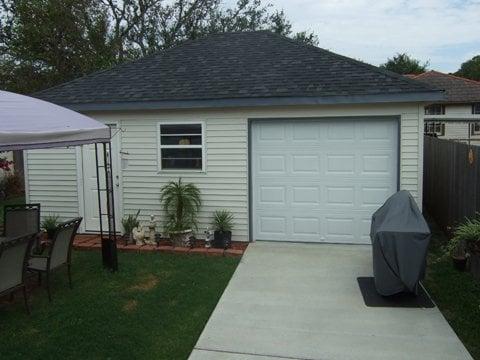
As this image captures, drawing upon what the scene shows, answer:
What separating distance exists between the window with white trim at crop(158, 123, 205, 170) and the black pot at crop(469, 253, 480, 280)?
4507 mm

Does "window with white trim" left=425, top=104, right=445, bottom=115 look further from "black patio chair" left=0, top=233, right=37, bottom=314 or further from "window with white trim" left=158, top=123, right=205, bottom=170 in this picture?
"black patio chair" left=0, top=233, right=37, bottom=314

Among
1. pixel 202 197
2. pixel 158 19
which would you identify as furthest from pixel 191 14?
pixel 202 197

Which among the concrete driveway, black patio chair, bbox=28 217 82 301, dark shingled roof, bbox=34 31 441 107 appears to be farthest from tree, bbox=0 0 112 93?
the concrete driveway

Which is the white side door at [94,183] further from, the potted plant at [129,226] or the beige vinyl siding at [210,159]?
the potted plant at [129,226]

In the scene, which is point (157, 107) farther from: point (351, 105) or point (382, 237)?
point (382, 237)

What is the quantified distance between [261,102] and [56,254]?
394cm

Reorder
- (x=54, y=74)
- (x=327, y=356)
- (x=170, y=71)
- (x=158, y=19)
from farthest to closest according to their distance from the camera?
(x=158, y=19) < (x=54, y=74) < (x=170, y=71) < (x=327, y=356)

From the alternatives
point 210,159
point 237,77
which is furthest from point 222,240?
point 237,77

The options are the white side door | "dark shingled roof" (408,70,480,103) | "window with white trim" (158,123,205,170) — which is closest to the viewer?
"window with white trim" (158,123,205,170)

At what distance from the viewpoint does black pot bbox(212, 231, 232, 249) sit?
25.4 ft

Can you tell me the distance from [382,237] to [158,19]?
23.3 m

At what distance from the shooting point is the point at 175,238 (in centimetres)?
785

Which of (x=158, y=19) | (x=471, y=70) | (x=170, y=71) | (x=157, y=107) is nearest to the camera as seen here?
(x=157, y=107)

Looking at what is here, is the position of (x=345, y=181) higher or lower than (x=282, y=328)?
higher
